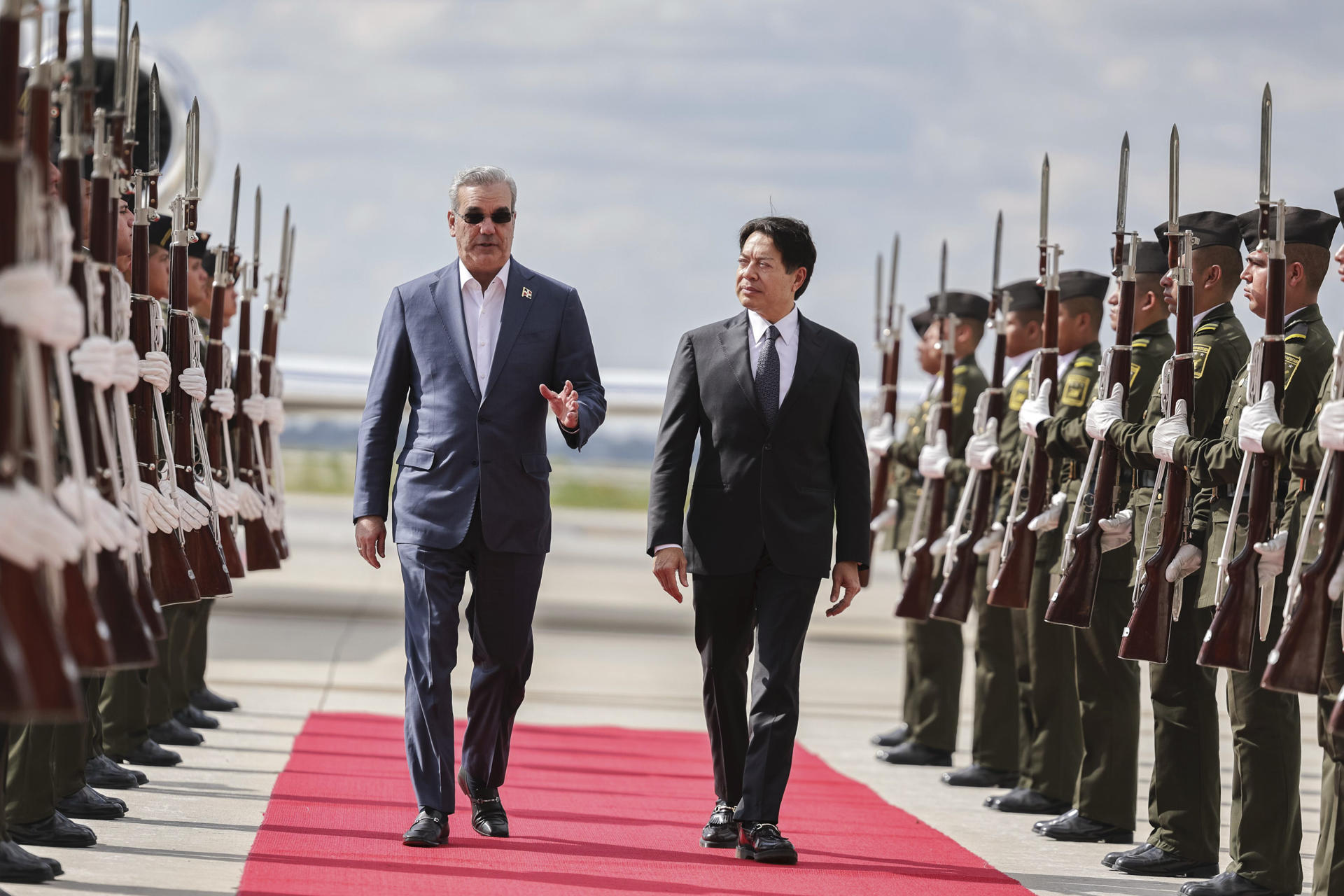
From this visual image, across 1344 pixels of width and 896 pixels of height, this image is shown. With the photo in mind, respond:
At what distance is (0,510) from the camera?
320 centimetres

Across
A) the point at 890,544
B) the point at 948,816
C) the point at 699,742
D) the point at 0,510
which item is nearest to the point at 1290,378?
the point at 948,816

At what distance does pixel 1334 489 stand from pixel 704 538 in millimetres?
1862

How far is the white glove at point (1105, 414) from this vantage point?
5.86 meters

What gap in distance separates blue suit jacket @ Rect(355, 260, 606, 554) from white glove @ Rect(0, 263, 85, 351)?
1.85 m

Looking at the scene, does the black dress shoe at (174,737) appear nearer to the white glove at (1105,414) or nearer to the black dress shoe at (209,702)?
the black dress shoe at (209,702)

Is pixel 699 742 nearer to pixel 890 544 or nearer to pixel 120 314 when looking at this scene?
pixel 890 544

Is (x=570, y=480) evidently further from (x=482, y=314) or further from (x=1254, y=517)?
(x=1254, y=517)

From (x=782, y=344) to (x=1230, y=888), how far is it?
204 centimetres

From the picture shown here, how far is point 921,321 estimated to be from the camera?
33.4ft

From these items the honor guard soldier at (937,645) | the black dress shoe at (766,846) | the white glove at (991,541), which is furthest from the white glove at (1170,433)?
the honor guard soldier at (937,645)

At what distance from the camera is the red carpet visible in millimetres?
4555

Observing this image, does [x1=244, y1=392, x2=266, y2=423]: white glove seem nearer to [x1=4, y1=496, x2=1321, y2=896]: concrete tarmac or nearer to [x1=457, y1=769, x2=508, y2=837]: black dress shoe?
[x1=4, y1=496, x2=1321, y2=896]: concrete tarmac

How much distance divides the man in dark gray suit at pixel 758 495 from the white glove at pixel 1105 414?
3.31 feet

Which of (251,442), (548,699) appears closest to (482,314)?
(251,442)
